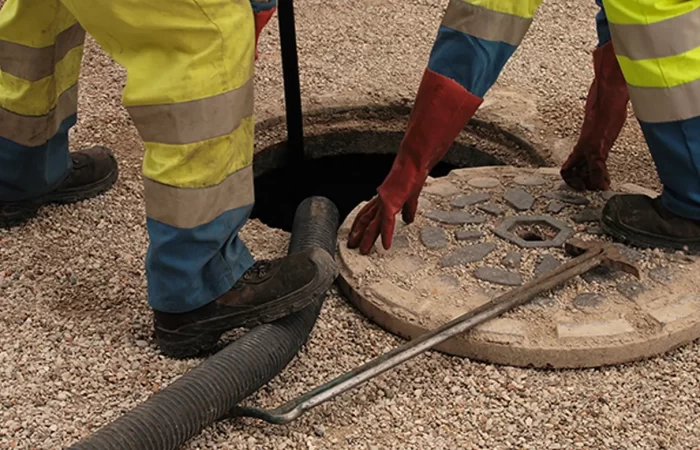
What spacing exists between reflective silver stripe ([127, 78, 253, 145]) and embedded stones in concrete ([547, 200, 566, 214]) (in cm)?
119

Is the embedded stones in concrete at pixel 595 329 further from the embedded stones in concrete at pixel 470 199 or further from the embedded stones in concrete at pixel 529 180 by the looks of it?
the embedded stones in concrete at pixel 529 180

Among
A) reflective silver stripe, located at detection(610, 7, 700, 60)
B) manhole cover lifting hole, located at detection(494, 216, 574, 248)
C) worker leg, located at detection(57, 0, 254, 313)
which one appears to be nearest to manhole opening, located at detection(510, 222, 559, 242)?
manhole cover lifting hole, located at detection(494, 216, 574, 248)

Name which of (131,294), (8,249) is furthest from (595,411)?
(8,249)

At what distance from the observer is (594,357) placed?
2.21 meters

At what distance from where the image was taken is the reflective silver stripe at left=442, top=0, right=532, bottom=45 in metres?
2.28

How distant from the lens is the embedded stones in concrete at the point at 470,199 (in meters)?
2.79

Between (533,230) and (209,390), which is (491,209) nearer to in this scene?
(533,230)

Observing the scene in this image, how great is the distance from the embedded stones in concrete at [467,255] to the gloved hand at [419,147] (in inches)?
7.0

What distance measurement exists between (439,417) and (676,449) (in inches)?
21.1

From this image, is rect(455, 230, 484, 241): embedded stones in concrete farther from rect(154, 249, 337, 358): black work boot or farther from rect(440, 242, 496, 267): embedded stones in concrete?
rect(154, 249, 337, 358): black work boot

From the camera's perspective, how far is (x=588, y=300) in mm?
2352

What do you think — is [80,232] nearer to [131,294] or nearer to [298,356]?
[131,294]

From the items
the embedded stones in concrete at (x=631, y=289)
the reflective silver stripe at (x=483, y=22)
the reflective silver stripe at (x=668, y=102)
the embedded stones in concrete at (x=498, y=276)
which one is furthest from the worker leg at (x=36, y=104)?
the embedded stones in concrete at (x=631, y=289)

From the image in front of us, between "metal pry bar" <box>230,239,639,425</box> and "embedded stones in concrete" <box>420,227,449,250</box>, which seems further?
"embedded stones in concrete" <box>420,227,449,250</box>
